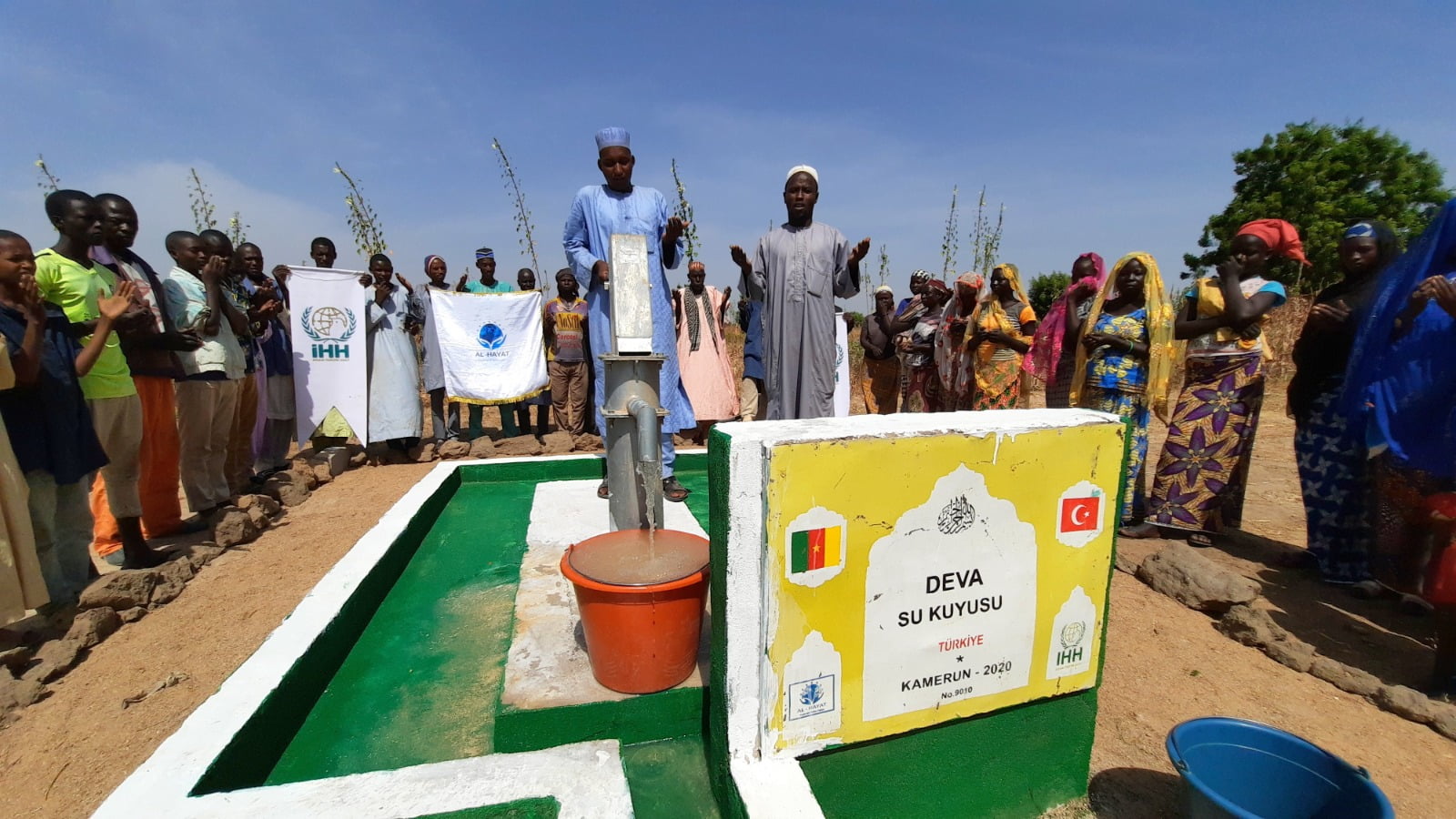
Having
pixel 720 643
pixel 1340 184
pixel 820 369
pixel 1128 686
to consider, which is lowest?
pixel 1128 686

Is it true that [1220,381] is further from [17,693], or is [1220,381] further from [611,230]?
[17,693]

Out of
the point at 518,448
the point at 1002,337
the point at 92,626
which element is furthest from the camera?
the point at 518,448

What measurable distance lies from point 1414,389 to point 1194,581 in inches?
48.9

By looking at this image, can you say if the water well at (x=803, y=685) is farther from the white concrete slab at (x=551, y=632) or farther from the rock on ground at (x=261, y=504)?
the rock on ground at (x=261, y=504)

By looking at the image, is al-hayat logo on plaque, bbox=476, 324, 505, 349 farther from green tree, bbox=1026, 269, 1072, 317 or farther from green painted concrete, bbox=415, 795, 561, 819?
green tree, bbox=1026, 269, 1072, 317

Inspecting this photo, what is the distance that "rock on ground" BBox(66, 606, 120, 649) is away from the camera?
2.80 m

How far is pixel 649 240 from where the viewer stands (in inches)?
135

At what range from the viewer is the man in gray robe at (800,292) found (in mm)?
3602

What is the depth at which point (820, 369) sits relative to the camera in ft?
12.1

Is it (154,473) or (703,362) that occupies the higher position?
(703,362)

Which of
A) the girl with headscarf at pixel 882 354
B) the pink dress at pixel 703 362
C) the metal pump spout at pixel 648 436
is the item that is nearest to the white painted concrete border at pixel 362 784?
the metal pump spout at pixel 648 436

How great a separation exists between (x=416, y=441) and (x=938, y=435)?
21.7 ft

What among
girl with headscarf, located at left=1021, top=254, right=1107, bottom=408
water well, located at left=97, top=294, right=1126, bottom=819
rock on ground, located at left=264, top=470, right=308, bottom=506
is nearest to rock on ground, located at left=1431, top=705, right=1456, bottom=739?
water well, located at left=97, top=294, right=1126, bottom=819

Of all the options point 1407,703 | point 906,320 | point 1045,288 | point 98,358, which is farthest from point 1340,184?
point 98,358
